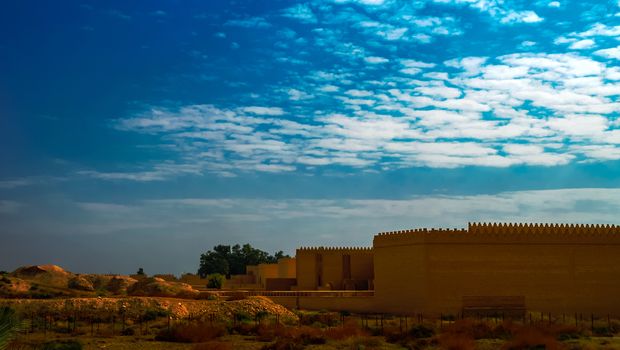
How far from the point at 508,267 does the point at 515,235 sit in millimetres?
1749

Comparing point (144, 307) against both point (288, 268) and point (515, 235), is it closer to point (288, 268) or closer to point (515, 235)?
point (515, 235)

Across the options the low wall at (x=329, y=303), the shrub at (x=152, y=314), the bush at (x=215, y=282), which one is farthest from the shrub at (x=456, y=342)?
the bush at (x=215, y=282)

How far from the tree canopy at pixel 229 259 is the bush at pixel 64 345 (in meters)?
60.9

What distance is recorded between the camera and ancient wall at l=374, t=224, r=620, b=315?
1337 inches

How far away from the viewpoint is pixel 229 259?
8925 cm

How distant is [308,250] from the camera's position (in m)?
50.9

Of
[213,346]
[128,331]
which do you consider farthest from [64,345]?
[128,331]

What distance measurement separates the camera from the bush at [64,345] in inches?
830

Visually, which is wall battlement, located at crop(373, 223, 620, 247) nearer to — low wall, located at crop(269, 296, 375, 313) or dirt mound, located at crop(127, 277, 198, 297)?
low wall, located at crop(269, 296, 375, 313)

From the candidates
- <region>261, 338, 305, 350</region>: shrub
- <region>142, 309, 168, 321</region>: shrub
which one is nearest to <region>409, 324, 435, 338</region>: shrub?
<region>261, 338, 305, 350</region>: shrub

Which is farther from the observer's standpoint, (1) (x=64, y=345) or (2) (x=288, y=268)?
(2) (x=288, y=268)

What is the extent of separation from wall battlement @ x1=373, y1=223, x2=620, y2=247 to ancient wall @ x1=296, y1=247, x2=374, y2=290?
42.3ft

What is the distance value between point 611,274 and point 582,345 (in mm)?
15096

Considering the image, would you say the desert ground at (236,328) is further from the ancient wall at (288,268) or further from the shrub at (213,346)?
the ancient wall at (288,268)
